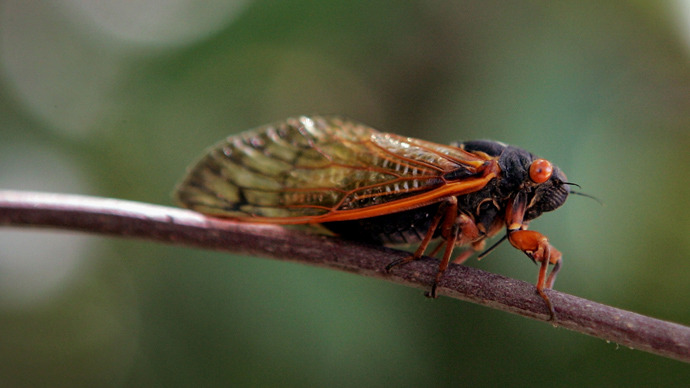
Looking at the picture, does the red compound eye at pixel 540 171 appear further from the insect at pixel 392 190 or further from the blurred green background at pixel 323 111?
the blurred green background at pixel 323 111

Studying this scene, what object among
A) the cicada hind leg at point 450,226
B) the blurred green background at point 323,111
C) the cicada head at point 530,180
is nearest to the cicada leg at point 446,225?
the cicada hind leg at point 450,226

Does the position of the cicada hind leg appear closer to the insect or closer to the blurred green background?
the insect

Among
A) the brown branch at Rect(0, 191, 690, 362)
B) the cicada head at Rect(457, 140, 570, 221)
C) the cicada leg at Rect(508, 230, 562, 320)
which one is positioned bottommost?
the brown branch at Rect(0, 191, 690, 362)

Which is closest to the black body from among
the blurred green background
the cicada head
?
the cicada head

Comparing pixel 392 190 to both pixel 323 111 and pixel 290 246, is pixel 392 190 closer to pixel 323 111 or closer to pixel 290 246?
pixel 290 246

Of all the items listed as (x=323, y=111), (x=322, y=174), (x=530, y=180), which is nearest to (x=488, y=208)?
(x=530, y=180)
